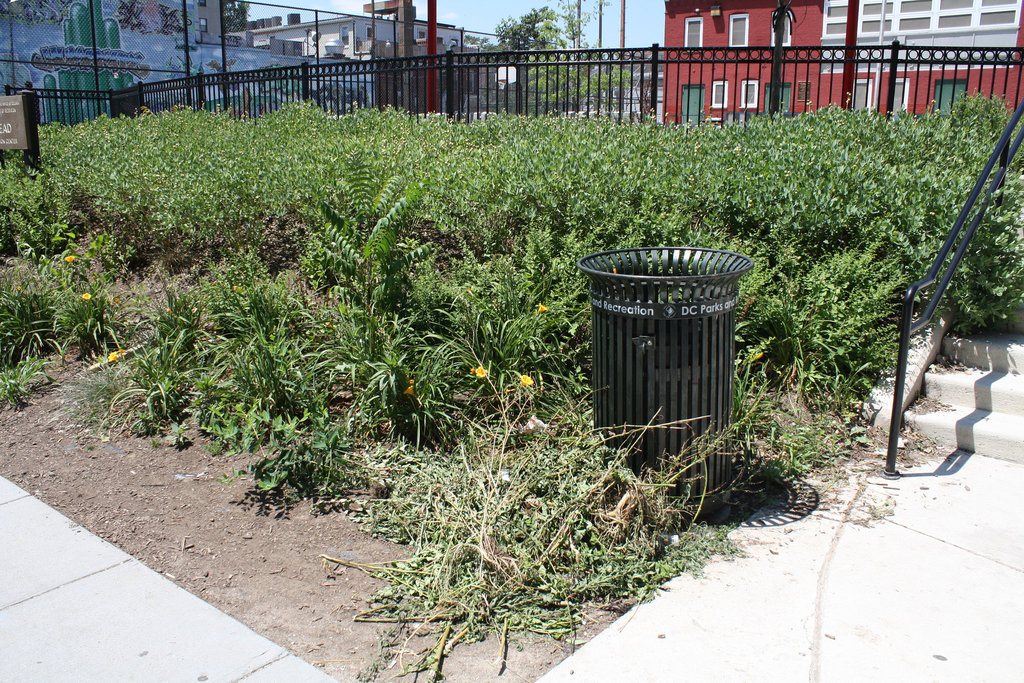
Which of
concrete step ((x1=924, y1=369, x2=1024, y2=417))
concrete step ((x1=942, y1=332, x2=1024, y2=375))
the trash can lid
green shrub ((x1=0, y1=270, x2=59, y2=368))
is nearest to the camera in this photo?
the trash can lid

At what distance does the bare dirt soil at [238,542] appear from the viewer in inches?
116

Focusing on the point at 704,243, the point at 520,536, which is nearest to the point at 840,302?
the point at 704,243

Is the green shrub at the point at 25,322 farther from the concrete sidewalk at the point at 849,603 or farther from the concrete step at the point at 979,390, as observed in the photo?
the concrete step at the point at 979,390

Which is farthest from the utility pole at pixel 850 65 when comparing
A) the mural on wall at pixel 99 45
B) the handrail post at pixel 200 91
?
the mural on wall at pixel 99 45

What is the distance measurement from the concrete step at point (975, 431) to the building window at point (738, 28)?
36229 millimetres

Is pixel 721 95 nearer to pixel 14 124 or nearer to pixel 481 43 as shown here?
pixel 14 124

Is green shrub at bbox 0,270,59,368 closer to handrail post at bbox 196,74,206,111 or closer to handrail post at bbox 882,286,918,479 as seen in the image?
handrail post at bbox 882,286,918,479

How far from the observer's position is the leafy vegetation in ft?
11.7

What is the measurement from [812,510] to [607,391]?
120cm

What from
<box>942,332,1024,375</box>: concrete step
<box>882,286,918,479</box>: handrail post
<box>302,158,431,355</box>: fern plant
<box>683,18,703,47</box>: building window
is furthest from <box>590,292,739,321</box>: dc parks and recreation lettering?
<box>683,18,703,47</box>: building window

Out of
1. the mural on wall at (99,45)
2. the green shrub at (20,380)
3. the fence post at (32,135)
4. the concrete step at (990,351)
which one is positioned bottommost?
the green shrub at (20,380)

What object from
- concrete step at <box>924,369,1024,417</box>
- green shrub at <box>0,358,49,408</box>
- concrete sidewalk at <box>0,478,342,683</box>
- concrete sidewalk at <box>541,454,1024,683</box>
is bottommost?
concrete sidewalk at <box>0,478,342,683</box>

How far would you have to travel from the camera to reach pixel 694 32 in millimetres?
38031

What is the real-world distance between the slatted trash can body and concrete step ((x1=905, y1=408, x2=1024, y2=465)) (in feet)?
5.41
